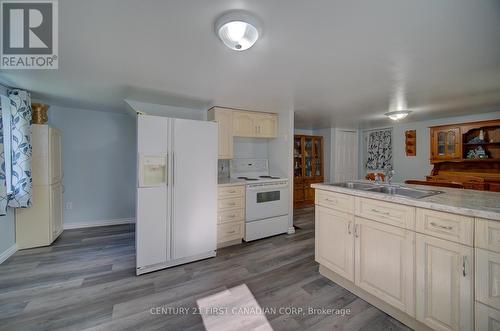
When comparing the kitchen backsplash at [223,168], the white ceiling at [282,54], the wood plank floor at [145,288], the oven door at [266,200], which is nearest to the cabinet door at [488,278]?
the wood plank floor at [145,288]

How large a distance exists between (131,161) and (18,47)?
272 centimetres

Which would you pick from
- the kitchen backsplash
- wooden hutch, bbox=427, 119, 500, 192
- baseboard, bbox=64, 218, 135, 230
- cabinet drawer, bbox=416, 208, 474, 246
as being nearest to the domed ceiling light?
cabinet drawer, bbox=416, 208, 474, 246

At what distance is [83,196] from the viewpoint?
3727 millimetres

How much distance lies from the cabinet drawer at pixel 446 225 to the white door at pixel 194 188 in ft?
7.03

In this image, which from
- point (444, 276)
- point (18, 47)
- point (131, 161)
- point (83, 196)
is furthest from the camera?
point (131, 161)

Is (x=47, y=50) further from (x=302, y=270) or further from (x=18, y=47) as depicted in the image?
(x=302, y=270)

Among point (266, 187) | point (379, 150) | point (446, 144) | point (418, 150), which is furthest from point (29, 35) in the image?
point (379, 150)

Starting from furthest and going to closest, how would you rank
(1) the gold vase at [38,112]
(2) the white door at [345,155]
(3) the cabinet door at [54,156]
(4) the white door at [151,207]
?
(2) the white door at [345,155] < (3) the cabinet door at [54,156] < (1) the gold vase at [38,112] < (4) the white door at [151,207]

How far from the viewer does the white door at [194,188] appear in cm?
248

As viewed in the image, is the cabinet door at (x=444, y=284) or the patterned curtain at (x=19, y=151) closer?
the cabinet door at (x=444, y=284)

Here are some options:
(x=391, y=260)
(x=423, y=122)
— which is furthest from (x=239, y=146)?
(x=423, y=122)

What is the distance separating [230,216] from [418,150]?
4780 mm

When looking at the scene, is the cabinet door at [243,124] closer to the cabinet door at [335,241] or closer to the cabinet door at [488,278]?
the cabinet door at [335,241]

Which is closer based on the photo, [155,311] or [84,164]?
[155,311]
